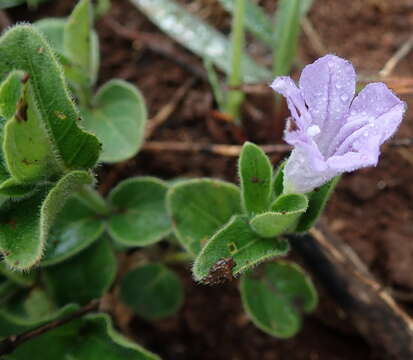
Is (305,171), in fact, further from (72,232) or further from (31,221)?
(72,232)

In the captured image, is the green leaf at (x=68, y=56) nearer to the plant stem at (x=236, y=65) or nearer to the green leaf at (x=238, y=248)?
the plant stem at (x=236, y=65)

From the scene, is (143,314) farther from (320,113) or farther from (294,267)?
(320,113)

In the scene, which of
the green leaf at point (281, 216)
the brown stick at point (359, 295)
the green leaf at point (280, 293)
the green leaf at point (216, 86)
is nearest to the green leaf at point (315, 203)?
the green leaf at point (281, 216)

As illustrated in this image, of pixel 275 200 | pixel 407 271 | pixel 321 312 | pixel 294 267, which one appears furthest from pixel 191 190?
pixel 407 271

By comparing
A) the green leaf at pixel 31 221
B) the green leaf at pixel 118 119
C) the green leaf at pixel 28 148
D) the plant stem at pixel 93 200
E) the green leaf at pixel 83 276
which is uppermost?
the green leaf at pixel 28 148

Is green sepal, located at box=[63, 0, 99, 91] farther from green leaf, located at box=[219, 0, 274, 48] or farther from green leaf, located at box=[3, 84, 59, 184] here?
green leaf, located at box=[219, 0, 274, 48]

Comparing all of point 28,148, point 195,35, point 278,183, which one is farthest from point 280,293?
point 195,35

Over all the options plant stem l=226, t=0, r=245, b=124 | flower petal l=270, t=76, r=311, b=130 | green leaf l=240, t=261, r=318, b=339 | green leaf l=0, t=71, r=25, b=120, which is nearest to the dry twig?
plant stem l=226, t=0, r=245, b=124
